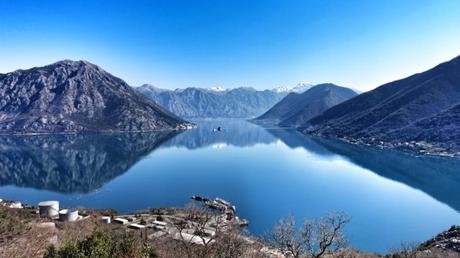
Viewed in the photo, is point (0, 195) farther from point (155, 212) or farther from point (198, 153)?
point (198, 153)

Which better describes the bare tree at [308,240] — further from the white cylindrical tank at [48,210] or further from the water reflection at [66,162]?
the water reflection at [66,162]

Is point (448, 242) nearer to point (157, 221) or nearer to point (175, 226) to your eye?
point (175, 226)

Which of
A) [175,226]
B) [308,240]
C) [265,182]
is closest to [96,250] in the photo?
[308,240]

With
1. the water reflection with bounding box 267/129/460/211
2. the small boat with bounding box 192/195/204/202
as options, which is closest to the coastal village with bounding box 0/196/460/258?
the small boat with bounding box 192/195/204/202

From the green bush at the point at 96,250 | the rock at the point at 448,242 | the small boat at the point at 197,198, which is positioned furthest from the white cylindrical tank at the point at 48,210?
the rock at the point at 448,242

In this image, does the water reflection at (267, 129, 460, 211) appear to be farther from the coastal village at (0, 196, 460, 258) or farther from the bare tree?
the bare tree
